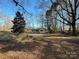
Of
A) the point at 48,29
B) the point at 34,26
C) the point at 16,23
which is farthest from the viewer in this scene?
the point at 34,26

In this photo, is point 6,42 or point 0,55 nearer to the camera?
point 0,55

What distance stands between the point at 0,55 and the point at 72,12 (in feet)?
84.1

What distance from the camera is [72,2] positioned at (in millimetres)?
37062

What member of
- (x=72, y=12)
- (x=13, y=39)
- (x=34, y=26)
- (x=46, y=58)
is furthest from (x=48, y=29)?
(x=46, y=58)

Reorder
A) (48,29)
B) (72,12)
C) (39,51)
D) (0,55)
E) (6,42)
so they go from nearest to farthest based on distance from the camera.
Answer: (0,55) < (39,51) < (6,42) < (72,12) < (48,29)

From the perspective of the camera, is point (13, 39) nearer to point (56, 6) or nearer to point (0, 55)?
point (0, 55)

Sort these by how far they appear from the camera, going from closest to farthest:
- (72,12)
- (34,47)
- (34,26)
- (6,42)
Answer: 1. (34,47)
2. (6,42)
3. (72,12)
4. (34,26)

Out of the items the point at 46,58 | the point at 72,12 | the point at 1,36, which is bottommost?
the point at 46,58

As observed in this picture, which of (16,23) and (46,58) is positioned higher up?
(16,23)

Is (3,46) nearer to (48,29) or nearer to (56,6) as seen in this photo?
(56,6)

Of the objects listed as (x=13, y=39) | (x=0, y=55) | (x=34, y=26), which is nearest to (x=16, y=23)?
(x=13, y=39)

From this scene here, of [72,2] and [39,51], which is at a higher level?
[72,2]

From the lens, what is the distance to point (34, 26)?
205 feet

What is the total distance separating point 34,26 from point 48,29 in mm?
11735
